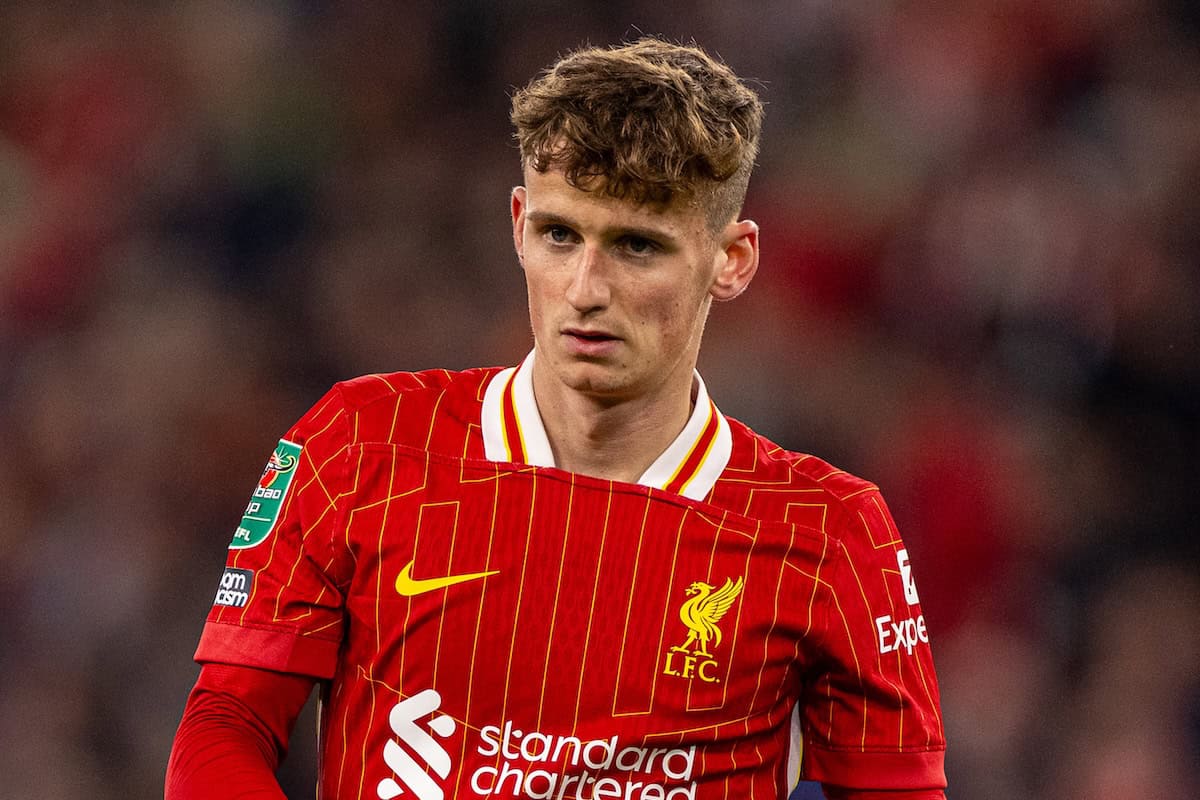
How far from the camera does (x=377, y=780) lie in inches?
80.6

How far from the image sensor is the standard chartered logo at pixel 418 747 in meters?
2.04

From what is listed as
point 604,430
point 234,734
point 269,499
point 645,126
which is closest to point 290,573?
point 269,499

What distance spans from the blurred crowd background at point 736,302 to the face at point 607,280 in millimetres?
2267

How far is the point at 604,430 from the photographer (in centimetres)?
219

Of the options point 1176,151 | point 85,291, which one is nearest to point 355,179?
point 85,291

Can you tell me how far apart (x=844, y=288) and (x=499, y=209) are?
1.04 meters

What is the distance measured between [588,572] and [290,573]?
40 centimetres

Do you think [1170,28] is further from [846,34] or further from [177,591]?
[177,591]

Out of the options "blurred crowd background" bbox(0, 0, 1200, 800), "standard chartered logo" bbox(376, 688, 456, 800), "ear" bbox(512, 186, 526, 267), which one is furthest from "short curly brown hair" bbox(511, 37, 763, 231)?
"blurred crowd background" bbox(0, 0, 1200, 800)

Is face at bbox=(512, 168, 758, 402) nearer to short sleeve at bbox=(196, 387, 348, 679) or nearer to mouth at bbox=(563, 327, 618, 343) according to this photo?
mouth at bbox=(563, 327, 618, 343)

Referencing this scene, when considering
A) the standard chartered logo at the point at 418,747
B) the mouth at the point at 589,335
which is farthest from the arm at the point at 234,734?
the mouth at the point at 589,335

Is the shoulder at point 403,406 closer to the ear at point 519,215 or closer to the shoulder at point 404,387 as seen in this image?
the shoulder at point 404,387

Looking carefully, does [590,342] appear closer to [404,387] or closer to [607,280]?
[607,280]

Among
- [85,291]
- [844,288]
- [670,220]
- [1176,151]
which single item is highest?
[1176,151]
